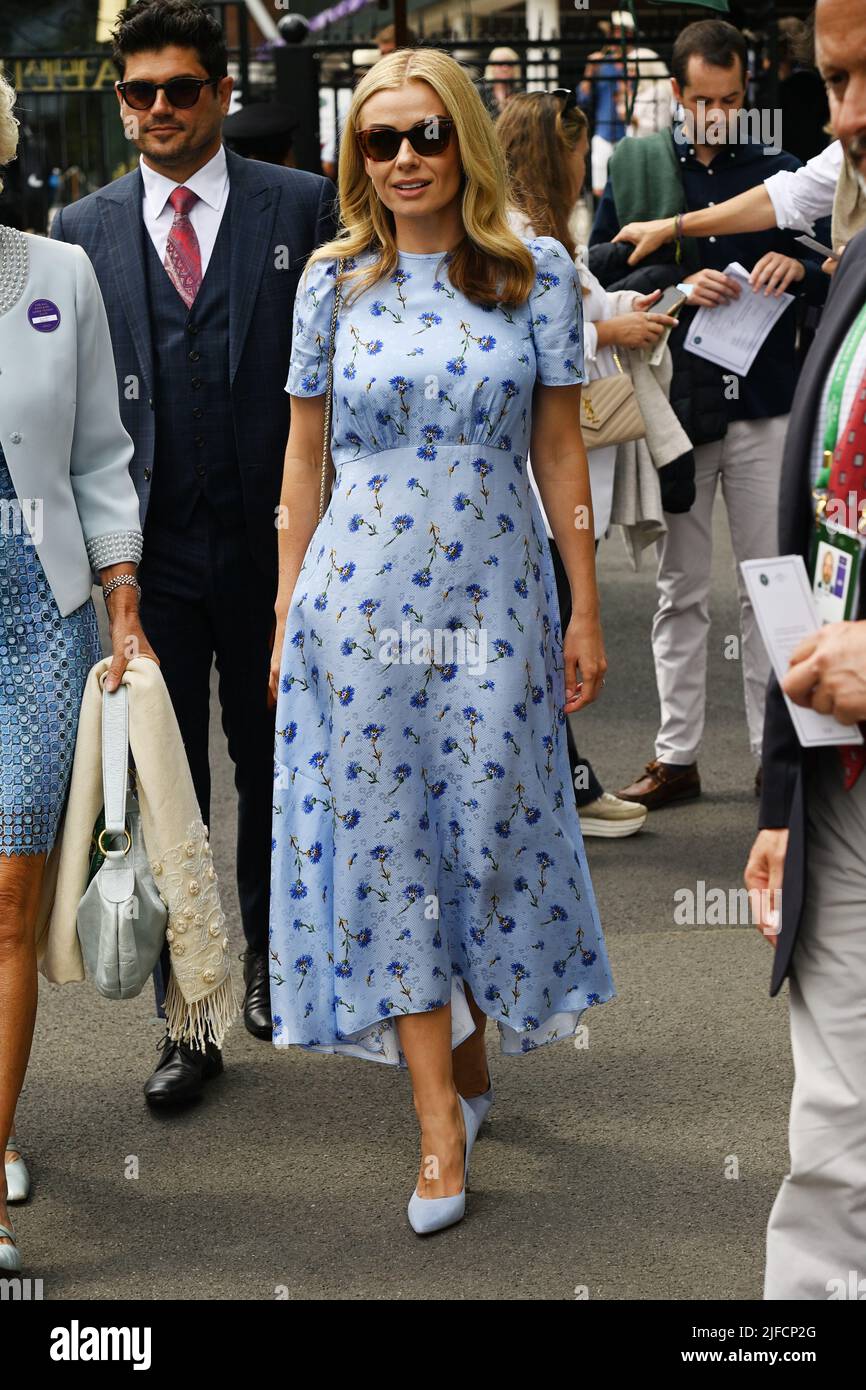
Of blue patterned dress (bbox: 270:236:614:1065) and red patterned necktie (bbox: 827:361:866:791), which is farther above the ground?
red patterned necktie (bbox: 827:361:866:791)

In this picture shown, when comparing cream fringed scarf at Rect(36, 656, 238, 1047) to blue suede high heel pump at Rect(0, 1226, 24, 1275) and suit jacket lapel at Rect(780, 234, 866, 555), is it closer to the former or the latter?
blue suede high heel pump at Rect(0, 1226, 24, 1275)

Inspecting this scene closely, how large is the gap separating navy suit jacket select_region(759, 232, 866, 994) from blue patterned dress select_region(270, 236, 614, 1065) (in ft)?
3.67

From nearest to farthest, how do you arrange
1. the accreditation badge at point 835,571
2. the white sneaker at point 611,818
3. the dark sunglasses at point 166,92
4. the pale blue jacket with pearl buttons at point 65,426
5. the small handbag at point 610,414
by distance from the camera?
the accreditation badge at point 835,571
the pale blue jacket with pearl buttons at point 65,426
the dark sunglasses at point 166,92
the small handbag at point 610,414
the white sneaker at point 611,818

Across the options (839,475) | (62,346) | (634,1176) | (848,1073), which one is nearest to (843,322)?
(839,475)

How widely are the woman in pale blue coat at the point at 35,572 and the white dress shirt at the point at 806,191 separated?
8.81 ft

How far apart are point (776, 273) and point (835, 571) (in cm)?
379

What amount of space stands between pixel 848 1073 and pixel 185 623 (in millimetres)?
2353

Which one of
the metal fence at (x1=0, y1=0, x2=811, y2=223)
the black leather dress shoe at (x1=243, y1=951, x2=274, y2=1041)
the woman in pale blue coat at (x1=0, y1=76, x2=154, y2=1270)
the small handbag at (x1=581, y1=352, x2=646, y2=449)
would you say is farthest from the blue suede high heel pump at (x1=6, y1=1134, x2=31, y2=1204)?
the metal fence at (x1=0, y1=0, x2=811, y2=223)

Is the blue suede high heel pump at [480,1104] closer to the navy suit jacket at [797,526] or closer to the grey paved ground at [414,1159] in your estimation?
the grey paved ground at [414,1159]

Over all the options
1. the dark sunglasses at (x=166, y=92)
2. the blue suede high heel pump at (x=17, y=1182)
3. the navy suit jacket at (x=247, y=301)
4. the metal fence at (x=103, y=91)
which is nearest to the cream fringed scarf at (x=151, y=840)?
the blue suede high heel pump at (x=17, y=1182)

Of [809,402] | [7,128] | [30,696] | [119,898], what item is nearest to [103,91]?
[7,128]

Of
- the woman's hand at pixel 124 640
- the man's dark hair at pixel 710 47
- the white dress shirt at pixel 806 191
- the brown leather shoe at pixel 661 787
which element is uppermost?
the man's dark hair at pixel 710 47

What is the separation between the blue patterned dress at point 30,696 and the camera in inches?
145

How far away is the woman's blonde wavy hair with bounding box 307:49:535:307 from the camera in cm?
371
